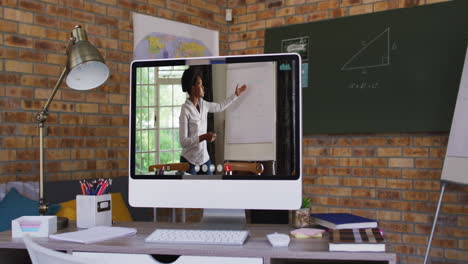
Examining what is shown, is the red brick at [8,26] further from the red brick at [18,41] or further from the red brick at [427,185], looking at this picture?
the red brick at [427,185]

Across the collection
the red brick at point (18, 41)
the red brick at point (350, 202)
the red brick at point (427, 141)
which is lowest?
the red brick at point (350, 202)

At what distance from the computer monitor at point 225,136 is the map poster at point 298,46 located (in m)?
2.25

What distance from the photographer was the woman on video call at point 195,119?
69.5 inches

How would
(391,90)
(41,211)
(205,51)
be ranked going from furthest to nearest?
(205,51) → (391,90) → (41,211)

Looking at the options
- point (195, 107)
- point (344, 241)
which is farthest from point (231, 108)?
point (344, 241)

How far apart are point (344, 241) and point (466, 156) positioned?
1671 millimetres

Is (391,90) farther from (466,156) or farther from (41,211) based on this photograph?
(41,211)

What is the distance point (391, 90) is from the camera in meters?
3.49

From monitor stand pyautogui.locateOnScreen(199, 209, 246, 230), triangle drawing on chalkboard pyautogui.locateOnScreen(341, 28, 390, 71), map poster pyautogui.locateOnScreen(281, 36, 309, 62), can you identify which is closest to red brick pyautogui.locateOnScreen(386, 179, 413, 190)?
triangle drawing on chalkboard pyautogui.locateOnScreen(341, 28, 390, 71)

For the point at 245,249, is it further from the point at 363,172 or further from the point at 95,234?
the point at 363,172

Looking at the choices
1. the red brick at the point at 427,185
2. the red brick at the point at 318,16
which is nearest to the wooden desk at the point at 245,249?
the red brick at the point at 427,185

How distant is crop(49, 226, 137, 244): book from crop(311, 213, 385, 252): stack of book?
70 cm

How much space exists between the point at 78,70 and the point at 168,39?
6.16 feet

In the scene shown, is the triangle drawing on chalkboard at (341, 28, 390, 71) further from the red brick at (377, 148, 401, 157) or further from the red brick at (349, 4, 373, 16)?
the red brick at (377, 148, 401, 157)
